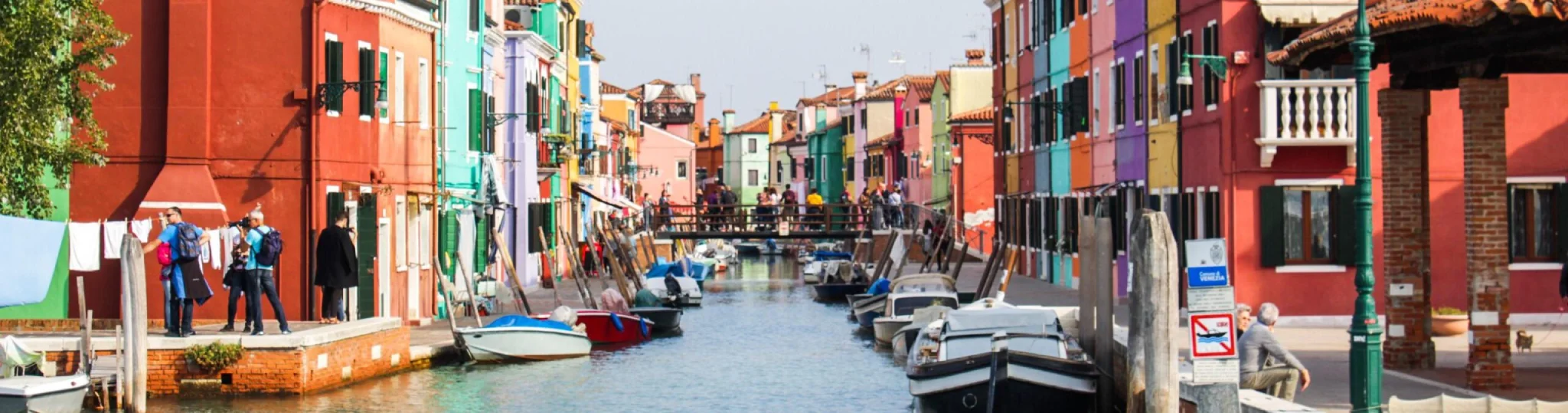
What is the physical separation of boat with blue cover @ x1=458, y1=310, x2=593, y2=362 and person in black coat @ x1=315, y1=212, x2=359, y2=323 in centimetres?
258

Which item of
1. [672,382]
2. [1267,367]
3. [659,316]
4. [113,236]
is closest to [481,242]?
[659,316]

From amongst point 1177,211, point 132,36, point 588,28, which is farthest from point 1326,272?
point 588,28

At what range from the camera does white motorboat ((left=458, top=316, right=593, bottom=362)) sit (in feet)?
94.2

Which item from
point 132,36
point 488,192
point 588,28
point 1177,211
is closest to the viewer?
point 132,36

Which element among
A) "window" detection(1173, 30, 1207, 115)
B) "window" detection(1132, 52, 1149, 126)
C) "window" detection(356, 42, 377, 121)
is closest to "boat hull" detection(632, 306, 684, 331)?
"window" detection(356, 42, 377, 121)

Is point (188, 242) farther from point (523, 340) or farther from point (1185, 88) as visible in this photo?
point (1185, 88)

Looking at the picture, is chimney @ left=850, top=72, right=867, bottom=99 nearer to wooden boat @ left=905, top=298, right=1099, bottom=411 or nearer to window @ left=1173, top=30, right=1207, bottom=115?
window @ left=1173, top=30, right=1207, bottom=115

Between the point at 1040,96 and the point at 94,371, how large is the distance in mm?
29044

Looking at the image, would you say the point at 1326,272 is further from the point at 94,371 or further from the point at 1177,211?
the point at 94,371

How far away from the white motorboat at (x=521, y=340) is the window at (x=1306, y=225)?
1059cm

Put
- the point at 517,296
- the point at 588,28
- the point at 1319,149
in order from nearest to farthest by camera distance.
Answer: the point at 1319,149
the point at 517,296
the point at 588,28

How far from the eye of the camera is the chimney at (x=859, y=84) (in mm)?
109062

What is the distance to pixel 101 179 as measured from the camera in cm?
2706

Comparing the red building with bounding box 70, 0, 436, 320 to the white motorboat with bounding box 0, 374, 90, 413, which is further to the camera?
the red building with bounding box 70, 0, 436, 320
